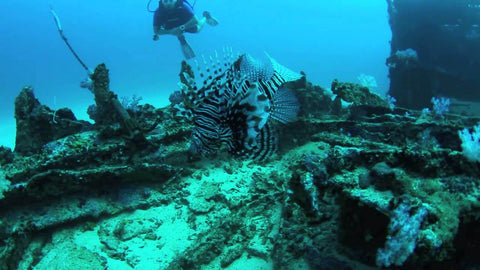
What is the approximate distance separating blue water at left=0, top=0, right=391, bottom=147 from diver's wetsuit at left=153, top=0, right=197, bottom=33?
55.6 meters

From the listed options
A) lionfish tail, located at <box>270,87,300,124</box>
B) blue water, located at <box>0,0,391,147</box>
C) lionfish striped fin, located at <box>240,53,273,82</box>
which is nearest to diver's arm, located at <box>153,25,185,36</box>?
lionfish striped fin, located at <box>240,53,273,82</box>

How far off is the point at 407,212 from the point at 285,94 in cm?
197

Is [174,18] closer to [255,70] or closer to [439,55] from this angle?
[255,70]

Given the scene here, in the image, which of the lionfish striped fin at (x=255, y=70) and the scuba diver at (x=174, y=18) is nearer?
the lionfish striped fin at (x=255, y=70)

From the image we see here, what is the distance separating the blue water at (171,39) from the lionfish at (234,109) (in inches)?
2343

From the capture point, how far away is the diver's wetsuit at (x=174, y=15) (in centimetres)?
660

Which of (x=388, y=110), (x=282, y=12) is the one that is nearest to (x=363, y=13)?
(x=282, y=12)

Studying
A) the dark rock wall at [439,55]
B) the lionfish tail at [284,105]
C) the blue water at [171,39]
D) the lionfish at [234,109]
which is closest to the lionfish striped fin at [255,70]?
the lionfish at [234,109]

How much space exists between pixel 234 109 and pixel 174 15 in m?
4.51

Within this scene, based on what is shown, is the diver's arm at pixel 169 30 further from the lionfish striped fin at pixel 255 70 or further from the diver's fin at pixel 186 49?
the lionfish striped fin at pixel 255 70

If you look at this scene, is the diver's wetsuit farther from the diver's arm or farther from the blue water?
the blue water

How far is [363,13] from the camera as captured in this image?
93000 mm

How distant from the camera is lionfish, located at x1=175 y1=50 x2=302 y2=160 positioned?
3.00m

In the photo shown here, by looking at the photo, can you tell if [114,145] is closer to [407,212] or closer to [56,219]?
[56,219]
